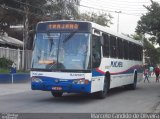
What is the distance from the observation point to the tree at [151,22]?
93.8ft

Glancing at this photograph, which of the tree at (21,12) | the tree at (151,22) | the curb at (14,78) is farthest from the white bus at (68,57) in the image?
the tree at (21,12)

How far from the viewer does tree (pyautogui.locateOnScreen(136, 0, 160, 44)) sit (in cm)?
2858

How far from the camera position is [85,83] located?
16.3m

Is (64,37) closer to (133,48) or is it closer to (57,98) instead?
(57,98)

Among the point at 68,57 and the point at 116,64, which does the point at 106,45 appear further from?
the point at 68,57

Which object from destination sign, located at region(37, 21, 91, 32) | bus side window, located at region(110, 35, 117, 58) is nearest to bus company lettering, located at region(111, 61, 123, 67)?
bus side window, located at region(110, 35, 117, 58)

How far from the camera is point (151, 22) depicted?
28578 millimetres

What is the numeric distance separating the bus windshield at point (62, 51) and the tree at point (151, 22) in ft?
42.0

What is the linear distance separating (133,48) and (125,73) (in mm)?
2867

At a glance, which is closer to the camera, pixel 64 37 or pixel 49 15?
pixel 64 37

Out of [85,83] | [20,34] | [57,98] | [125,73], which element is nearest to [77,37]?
[85,83]

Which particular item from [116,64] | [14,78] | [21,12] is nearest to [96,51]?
[116,64]

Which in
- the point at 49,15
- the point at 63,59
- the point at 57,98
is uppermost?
the point at 49,15

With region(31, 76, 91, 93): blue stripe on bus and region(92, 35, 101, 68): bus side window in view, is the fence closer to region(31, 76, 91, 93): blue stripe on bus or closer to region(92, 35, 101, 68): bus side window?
region(92, 35, 101, 68): bus side window
